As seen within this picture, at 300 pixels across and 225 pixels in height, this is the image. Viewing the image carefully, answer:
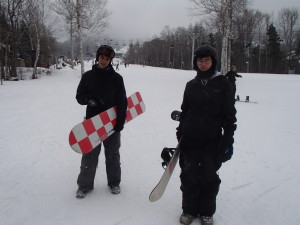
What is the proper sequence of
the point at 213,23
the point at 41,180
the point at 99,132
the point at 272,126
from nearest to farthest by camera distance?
the point at 99,132 → the point at 41,180 → the point at 272,126 → the point at 213,23

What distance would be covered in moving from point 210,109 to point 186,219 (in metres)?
1.23

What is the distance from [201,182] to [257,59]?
208ft

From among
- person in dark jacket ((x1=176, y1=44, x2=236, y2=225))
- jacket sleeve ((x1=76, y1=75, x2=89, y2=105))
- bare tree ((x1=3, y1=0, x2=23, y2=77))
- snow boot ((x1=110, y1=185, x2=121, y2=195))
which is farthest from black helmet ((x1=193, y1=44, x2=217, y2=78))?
bare tree ((x1=3, y1=0, x2=23, y2=77))

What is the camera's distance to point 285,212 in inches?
126

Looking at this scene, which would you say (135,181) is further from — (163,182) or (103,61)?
(103,61)

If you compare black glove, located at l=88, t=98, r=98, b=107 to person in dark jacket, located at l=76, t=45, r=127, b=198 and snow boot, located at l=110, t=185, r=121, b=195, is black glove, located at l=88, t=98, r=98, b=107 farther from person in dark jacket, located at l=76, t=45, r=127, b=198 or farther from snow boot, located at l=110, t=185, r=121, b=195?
snow boot, located at l=110, t=185, r=121, b=195

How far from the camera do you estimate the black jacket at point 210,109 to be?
2631mm

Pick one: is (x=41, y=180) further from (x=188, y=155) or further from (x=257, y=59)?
(x=257, y=59)

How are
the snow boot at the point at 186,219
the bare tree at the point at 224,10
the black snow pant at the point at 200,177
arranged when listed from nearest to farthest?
the black snow pant at the point at 200,177 < the snow boot at the point at 186,219 < the bare tree at the point at 224,10

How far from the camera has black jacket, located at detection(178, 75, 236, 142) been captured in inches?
104

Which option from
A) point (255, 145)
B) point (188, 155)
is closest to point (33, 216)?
point (188, 155)

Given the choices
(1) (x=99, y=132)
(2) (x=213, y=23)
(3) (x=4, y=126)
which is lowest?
(3) (x=4, y=126)

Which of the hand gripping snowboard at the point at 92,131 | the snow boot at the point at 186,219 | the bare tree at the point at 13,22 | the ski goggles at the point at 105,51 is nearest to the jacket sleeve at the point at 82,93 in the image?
the hand gripping snowboard at the point at 92,131

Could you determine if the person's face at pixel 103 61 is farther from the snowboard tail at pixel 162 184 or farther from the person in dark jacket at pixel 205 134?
the snowboard tail at pixel 162 184
